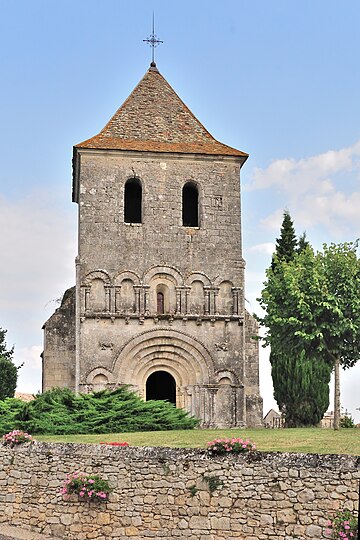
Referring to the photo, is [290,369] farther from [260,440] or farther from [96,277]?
[260,440]

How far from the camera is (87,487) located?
1623cm

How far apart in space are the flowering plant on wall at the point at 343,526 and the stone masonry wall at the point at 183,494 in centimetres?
13

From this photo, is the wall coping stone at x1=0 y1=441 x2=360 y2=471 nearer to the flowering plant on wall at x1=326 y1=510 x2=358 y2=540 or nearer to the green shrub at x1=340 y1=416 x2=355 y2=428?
the flowering plant on wall at x1=326 y1=510 x2=358 y2=540

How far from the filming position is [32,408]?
23500 mm

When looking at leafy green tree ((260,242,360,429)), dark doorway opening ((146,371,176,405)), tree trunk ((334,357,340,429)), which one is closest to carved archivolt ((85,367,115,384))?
dark doorway opening ((146,371,176,405))

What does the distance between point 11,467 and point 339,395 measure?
12.8 metres

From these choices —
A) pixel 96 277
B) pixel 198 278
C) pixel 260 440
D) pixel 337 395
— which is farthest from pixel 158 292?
pixel 260 440

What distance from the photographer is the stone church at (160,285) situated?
1195 inches

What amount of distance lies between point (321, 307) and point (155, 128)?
9655 mm

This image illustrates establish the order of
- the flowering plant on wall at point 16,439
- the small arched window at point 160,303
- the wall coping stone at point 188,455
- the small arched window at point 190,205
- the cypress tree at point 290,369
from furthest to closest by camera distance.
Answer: the small arched window at point 190,205 → the small arched window at point 160,303 → the cypress tree at point 290,369 → the flowering plant on wall at point 16,439 → the wall coping stone at point 188,455

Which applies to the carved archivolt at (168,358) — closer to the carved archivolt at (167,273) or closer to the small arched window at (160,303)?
the small arched window at (160,303)

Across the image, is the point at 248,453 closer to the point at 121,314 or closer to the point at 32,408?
the point at 32,408

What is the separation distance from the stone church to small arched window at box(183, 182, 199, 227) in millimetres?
47

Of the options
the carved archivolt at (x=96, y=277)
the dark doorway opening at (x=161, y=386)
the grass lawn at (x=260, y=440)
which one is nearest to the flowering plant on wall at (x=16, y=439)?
the grass lawn at (x=260, y=440)
